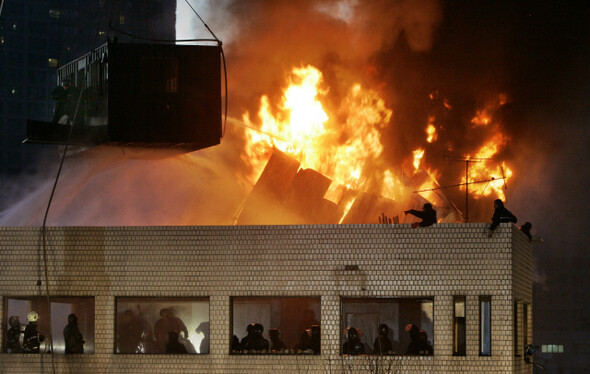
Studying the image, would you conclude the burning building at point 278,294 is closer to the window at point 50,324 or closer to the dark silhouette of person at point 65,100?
the window at point 50,324

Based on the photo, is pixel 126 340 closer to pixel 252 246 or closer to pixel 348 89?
pixel 252 246

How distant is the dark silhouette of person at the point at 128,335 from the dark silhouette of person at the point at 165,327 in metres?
0.39

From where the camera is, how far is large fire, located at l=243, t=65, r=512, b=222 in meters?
39.4

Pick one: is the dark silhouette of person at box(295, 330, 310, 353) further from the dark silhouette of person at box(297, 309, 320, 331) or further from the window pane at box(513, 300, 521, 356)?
the window pane at box(513, 300, 521, 356)

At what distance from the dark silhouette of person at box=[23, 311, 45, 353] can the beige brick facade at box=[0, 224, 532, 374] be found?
0.28 meters

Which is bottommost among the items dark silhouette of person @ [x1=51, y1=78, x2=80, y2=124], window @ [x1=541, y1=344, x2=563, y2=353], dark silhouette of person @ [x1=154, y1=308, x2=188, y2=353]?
window @ [x1=541, y1=344, x2=563, y2=353]

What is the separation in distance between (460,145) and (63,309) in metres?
27.6

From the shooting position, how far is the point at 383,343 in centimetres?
1894

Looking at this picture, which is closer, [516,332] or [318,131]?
[516,332]

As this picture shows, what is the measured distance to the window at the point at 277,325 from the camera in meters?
19.3

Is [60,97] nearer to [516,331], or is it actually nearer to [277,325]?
[277,325]

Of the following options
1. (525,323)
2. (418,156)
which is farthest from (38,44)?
(525,323)

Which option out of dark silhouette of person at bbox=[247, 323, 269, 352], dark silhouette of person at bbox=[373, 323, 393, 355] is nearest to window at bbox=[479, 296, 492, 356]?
dark silhouette of person at bbox=[373, 323, 393, 355]

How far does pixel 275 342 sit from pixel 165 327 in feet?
8.00
